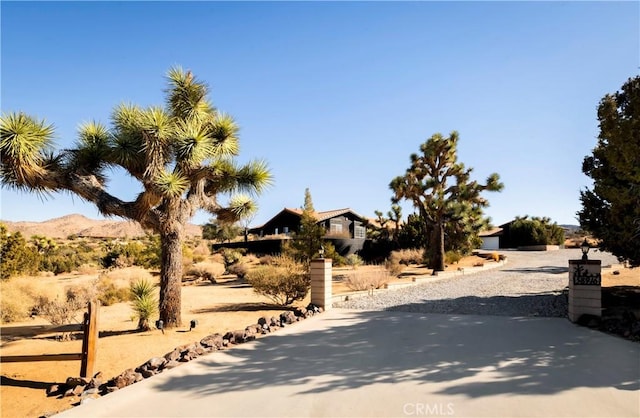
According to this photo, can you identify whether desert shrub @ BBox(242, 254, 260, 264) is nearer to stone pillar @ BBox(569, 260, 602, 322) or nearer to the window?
the window

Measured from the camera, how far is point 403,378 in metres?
5.38

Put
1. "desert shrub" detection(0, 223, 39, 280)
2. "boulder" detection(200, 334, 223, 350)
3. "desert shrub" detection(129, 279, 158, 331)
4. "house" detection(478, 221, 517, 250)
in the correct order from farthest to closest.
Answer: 1. "house" detection(478, 221, 517, 250)
2. "desert shrub" detection(0, 223, 39, 280)
3. "desert shrub" detection(129, 279, 158, 331)
4. "boulder" detection(200, 334, 223, 350)

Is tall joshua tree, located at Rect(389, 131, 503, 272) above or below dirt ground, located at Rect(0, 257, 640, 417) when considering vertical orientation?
above

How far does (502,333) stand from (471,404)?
388 cm

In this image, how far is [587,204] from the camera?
1223 centimetres

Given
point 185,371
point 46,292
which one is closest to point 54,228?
point 46,292

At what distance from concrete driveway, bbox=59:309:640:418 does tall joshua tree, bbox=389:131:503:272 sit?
13333 mm

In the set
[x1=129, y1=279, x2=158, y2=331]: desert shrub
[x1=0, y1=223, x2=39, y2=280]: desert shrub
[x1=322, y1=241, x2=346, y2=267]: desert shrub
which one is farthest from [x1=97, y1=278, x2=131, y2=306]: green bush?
[x1=322, y1=241, x2=346, y2=267]: desert shrub

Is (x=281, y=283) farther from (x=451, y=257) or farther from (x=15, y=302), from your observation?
(x=451, y=257)

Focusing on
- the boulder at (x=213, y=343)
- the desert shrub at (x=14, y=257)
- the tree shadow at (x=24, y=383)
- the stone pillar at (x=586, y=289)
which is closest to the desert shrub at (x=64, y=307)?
the desert shrub at (x=14, y=257)

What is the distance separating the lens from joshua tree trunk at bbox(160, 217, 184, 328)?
9688 mm

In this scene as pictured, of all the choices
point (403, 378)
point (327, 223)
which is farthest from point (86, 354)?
point (327, 223)

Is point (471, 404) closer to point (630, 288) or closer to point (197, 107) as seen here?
point (197, 107)

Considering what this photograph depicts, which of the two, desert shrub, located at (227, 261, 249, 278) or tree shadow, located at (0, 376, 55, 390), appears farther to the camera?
desert shrub, located at (227, 261, 249, 278)
